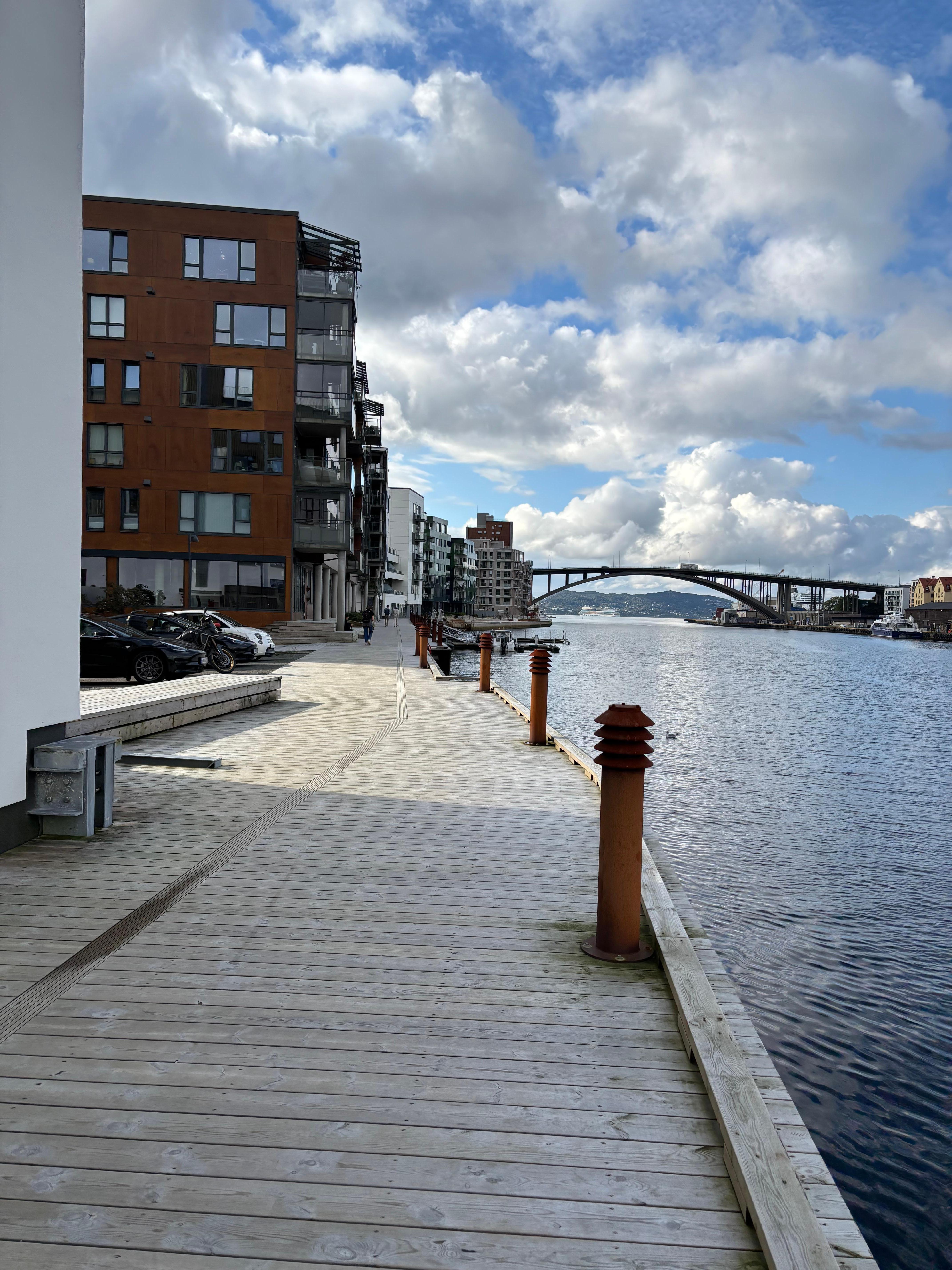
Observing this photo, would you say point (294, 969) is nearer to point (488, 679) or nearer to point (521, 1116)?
point (521, 1116)

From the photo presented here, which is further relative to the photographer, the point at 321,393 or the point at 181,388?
the point at 321,393

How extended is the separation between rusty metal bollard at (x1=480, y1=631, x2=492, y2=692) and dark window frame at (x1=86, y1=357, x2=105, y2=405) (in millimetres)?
27354

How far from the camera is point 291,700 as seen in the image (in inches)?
622

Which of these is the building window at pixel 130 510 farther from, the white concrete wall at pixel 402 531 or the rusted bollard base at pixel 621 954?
the white concrete wall at pixel 402 531

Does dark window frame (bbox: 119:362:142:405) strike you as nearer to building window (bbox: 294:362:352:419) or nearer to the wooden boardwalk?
building window (bbox: 294:362:352:419)

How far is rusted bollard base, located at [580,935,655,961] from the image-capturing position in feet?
13.2

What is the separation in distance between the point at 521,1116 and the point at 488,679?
15.0 m

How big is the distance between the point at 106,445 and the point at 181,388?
4.19 m

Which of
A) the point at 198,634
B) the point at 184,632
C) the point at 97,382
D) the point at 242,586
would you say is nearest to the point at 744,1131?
the point at 198,634

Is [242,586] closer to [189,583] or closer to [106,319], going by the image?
[189,583]

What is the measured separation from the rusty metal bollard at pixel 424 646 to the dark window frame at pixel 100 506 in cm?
1678

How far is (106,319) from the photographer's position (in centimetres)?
3772

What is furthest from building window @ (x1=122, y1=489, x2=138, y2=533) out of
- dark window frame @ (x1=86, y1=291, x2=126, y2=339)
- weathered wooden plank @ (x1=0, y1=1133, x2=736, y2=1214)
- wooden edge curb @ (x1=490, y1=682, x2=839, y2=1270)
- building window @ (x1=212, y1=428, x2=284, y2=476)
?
weathered wooden plank @ (x1=0, y1=1133, x2=736, y2=1214)

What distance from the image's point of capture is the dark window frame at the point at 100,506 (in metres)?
38.2
